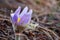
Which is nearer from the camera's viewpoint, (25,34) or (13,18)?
(13,18)

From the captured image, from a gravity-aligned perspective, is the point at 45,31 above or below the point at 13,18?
below

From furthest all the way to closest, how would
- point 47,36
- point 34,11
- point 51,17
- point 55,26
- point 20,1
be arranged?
1. point 20,1
2. point 34,11
3. point 51,17
4. point 55,26
5. point 47,36

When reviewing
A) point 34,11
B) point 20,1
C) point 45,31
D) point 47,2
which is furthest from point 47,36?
point 47,2

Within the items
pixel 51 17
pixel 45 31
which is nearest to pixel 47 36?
pixel 45 31

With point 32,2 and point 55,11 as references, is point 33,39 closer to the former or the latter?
point 55,11

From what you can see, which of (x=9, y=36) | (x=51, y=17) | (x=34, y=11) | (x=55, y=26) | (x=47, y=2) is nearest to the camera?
(x=9, y=36)

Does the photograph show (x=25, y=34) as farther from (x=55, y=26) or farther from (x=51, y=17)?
(x=51, y=17)
